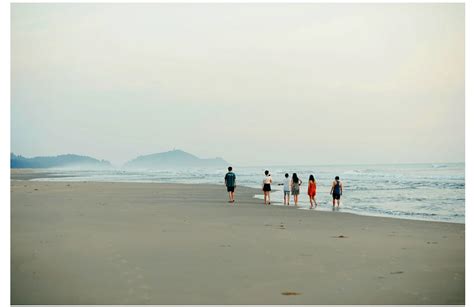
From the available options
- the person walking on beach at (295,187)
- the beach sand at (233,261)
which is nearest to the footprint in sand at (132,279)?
the beach sand at (233,261)

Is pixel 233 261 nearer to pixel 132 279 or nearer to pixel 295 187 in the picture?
pixel 132 279

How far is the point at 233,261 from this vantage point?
28.4 feet

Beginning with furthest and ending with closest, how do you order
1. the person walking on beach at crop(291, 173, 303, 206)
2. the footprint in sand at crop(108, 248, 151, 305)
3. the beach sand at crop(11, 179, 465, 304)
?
the person walking on beach at crop(291, 173, 303, 206), the beach sand at crop(11, 179, 465, 304), the footprint in sand at crop(108, 248, 151, 305)

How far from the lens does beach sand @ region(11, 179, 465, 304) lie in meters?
6.62

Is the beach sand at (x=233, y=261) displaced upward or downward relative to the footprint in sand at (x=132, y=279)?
downward

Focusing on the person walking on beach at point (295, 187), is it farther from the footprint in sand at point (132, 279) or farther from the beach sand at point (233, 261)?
the footprint in sand at point (132, 279)

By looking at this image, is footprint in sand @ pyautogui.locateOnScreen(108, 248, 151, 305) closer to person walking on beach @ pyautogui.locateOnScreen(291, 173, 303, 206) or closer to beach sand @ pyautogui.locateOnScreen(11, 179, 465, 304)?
beach sand @ pyautogui.locateOnScreen(11, 179, 465, 304)

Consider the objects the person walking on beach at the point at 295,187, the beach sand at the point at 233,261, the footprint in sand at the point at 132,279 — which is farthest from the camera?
the person walking on beach at the point at 295,187

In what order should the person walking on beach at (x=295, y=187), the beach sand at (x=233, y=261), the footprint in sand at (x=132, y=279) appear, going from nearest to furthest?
the footprint in sand at (x=132, y=279)
the beach sand at (x=233, y=261)
the person walking on beach at (x=295, y=187)

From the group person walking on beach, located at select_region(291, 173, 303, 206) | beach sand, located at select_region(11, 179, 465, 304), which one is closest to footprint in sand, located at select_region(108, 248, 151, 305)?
beach sand, located at select_region(11, 179, 465, 304)

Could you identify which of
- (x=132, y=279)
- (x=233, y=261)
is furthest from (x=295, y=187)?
(x=132, y=279)

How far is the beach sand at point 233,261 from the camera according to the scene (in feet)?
21.7
